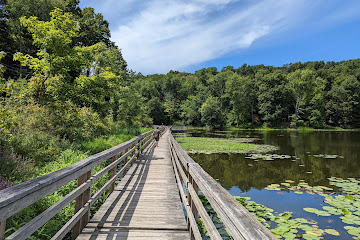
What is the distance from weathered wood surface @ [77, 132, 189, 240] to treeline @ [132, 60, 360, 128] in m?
51.2

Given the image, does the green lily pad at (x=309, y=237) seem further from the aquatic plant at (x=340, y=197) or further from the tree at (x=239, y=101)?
the tree at (x=239, y=101)

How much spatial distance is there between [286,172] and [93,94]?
34.4ft

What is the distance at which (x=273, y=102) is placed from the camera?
62938 mm

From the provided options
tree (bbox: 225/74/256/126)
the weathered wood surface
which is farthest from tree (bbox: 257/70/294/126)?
the weathered wood surface

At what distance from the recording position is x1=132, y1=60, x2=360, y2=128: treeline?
59688mm

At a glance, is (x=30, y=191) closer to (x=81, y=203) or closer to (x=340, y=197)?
(x=81, y=203)

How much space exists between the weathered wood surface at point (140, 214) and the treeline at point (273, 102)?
5121 cm

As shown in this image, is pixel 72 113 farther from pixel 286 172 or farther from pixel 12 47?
pixel 12 47

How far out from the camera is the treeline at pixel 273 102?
59.7 metres

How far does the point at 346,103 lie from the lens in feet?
193

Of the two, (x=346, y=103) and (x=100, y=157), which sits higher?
(x=346, y=103)

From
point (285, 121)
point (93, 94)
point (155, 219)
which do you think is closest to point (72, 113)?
point (93, 94)

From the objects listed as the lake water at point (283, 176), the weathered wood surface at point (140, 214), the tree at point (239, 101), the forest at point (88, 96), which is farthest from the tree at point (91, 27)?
the tree at point (239, 101)

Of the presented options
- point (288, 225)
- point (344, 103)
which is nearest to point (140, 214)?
point (288, 225)
